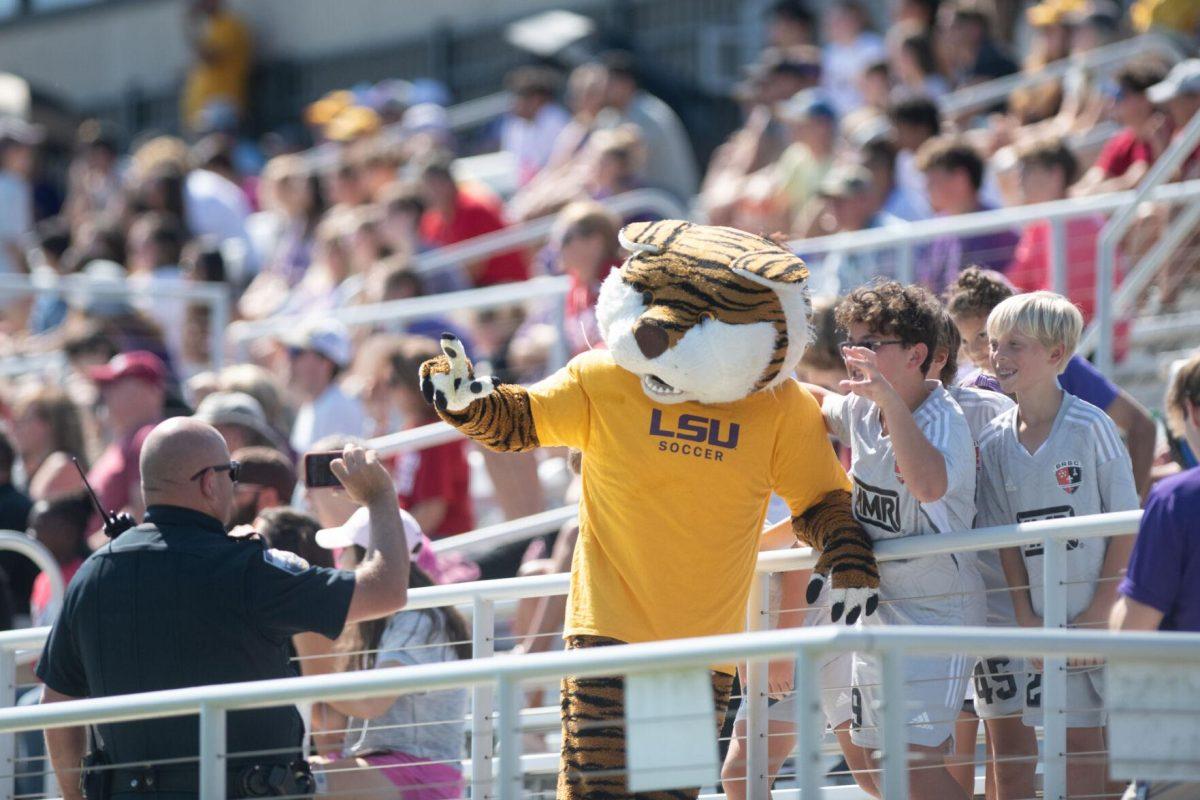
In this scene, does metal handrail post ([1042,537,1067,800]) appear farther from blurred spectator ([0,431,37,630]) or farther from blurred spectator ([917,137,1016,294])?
blurred spectator ([0,431,37,630])

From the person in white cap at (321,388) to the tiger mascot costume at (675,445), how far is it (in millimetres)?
4051

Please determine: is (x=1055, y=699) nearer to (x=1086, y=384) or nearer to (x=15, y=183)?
(x=1086, y=384)

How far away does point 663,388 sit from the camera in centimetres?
442

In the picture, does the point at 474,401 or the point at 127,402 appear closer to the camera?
the point at 474,401

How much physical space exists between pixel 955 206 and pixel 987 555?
3.66 metres

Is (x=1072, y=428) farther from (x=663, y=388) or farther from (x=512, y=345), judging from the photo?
(x=512, y=345)

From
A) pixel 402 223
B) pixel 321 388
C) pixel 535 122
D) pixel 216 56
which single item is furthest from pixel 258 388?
pixel 216 56

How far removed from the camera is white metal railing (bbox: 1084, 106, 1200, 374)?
278 inches

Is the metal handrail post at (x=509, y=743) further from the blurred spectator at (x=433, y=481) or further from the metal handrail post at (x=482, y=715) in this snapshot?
the blurred spectator at (x=433, y=481)

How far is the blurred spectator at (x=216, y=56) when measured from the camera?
1845 centimetres

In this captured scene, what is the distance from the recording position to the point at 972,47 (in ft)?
36.6

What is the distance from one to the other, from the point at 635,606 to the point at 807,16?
8.99 m

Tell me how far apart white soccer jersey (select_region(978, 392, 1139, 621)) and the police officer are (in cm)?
153

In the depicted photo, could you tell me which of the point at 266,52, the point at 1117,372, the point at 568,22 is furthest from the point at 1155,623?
the point at 266,52
